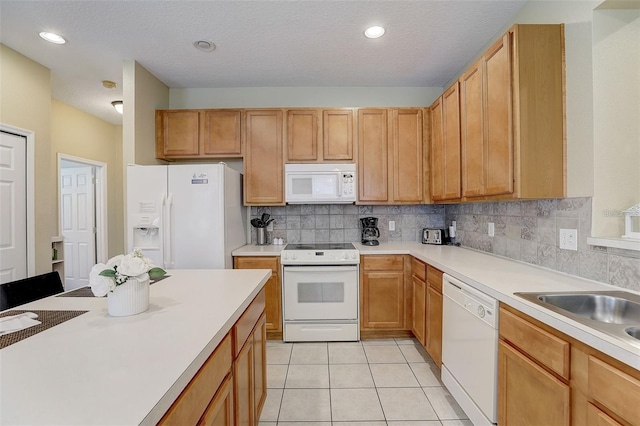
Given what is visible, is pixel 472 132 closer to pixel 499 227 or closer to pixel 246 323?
pixel 499 227

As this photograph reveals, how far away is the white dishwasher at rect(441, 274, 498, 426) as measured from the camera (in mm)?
1463

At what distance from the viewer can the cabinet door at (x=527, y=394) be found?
107cm

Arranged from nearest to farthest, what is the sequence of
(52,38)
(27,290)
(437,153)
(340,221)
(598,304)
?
(598,304) < (27,290) < (52,38) < (437,153) < (340,221)

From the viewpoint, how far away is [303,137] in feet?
10.2

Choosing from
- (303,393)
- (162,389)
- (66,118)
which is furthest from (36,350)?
(66,118)

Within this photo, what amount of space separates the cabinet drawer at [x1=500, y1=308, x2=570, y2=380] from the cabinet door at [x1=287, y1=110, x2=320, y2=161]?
2272 mm

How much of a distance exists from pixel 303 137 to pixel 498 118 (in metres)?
1.86

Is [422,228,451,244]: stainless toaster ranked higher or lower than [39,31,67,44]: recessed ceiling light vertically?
lower

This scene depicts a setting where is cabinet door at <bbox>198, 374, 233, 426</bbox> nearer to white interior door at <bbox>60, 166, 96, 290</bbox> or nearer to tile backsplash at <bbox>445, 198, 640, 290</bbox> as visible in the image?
tile backsplash at <bbox>445, 198, 640, 290</bbox>

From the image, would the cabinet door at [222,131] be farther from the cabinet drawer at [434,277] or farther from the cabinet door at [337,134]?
the cabinet drawer at [434,277]

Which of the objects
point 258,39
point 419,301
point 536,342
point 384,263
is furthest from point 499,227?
point 258,39

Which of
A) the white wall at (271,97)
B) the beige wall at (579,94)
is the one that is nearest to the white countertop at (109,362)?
the beige wall at (579,94)

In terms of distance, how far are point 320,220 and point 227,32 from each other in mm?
2060

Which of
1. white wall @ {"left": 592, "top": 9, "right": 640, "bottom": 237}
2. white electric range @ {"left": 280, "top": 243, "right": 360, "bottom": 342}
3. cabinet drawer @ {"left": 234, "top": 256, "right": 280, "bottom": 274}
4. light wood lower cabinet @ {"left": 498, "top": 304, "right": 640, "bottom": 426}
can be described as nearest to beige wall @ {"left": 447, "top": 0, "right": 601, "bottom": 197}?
white wall @ {"left": 592, "top": 9, "right": 640, "bottom": 237}
